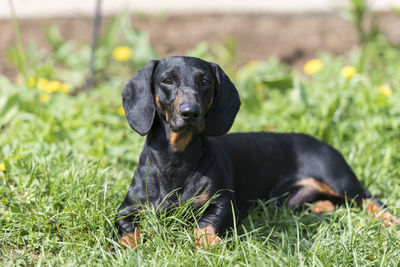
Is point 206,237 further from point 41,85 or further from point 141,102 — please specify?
point 41,85

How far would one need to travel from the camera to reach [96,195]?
315 centimetres

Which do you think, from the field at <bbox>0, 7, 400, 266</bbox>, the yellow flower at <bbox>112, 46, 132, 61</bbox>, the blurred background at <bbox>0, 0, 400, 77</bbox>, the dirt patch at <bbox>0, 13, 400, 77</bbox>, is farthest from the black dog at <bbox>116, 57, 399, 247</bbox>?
the dirt patch at <bbox>0, 13, 400, 77</bbox>

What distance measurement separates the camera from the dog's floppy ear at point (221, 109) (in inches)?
117

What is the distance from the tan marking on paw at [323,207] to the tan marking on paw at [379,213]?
0.24 m

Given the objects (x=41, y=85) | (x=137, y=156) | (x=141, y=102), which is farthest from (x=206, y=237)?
(x=41, y=85)

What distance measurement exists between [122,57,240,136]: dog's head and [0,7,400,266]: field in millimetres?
520

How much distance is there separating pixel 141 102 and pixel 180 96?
0.31 meters

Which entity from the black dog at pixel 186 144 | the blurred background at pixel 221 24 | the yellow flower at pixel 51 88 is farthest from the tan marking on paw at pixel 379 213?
the yellow flower at pixel 51 88

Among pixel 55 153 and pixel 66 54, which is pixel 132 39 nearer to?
pixel 66 54

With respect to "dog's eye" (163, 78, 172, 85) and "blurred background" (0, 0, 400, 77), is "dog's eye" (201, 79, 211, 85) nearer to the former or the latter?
"dog's eye" (163, 78, 172, 85)

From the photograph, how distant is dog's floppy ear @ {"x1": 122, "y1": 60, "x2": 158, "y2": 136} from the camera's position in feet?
9.56

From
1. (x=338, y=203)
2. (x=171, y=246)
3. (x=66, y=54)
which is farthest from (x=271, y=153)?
(x=66, y=54)

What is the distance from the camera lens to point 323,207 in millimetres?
3648

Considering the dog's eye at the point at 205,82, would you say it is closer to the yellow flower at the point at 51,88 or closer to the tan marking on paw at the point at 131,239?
the tan marking on paw at the point at 131,239
